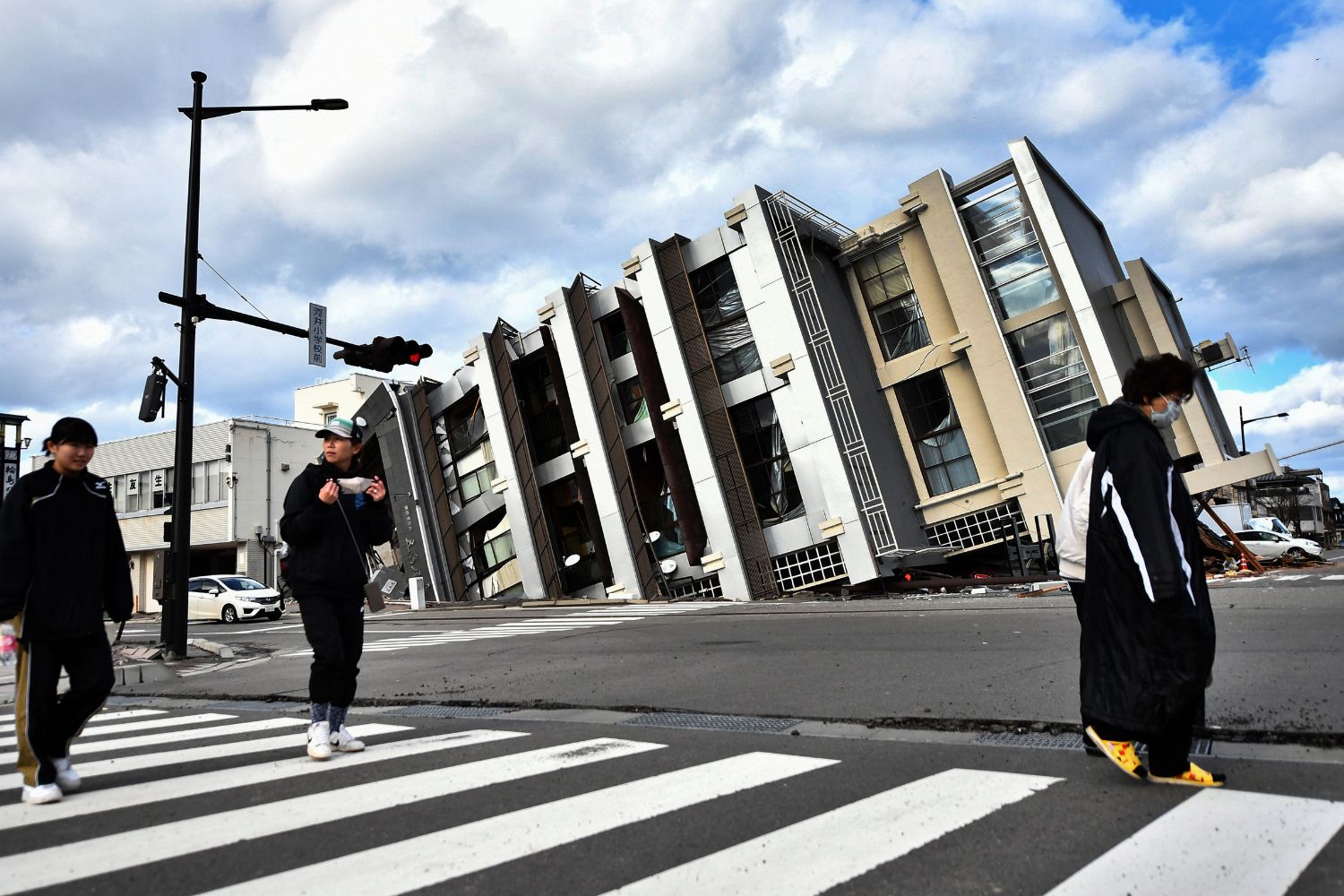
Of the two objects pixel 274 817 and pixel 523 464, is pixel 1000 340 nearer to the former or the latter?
pixel 523 464

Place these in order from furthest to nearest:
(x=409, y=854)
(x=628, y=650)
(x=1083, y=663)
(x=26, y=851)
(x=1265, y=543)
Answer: (x=1265, y=543) → (x=628, y=650) → (x=1083, y=663) → (x=26, y=851) → (x=409, y=854)

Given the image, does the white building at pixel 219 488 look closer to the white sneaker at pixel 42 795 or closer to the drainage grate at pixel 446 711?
the drainage grate at pixel 446 711

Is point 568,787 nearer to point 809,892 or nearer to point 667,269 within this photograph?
point 809,892

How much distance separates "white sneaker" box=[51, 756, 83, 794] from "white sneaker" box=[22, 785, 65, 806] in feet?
0.37

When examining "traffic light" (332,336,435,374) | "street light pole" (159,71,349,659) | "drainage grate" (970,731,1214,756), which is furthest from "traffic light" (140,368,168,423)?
"drainage grate" (970,731,1214,756)

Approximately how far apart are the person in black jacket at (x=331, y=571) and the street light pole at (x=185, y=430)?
9.31 meters

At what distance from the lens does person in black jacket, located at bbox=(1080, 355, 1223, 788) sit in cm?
362

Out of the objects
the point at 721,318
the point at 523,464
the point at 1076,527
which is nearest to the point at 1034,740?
the point at 1076,527

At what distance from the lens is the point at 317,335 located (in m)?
13.6

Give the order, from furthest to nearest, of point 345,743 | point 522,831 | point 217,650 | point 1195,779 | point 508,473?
point 508,473 → point 217,650 → point 345,743 → point 1195,779 → point 522,831

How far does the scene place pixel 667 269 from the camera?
2523 cm

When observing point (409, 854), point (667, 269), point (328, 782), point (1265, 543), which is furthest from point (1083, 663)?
point (1265, 543)

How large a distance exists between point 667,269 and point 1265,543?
20.9 metres

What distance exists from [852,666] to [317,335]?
9.69 metres
